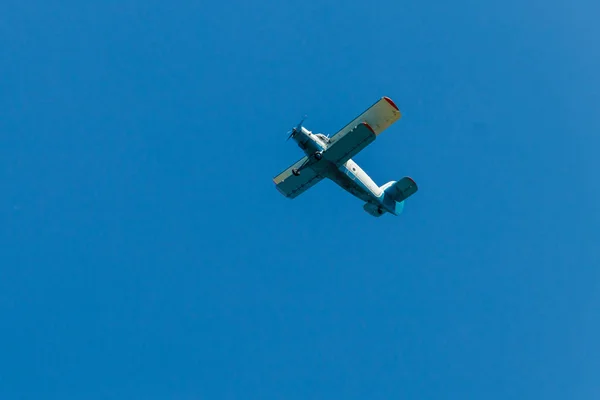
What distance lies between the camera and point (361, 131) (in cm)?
3919

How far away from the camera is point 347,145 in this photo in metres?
40.3

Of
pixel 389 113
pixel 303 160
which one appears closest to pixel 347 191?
pixel 303 160

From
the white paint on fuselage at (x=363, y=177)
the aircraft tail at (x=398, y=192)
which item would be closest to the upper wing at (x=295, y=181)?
the white paint on fuselage at (x=363, y=177)

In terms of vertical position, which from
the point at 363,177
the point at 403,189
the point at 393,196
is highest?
the point at 363,177

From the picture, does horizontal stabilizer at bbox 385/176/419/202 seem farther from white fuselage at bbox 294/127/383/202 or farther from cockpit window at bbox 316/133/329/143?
cockpit window at bbox 316/133/329/143

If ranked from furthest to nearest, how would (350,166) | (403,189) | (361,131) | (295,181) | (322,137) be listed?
(295,181), (403,189), (350,166), (322,137), (361,131)

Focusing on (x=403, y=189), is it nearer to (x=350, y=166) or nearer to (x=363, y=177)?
(x=363, y=177)

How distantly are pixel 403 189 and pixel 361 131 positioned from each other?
779 cm

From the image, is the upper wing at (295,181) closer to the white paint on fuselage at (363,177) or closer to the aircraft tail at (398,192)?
the white paint on fuselage at (363,177)

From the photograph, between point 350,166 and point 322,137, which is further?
point 350,166

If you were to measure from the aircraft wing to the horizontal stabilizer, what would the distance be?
5.19 meters

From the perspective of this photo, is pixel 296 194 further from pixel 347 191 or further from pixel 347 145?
pixel 347 145

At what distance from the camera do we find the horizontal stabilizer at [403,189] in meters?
44.8

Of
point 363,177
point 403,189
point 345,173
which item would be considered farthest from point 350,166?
point 403,189
